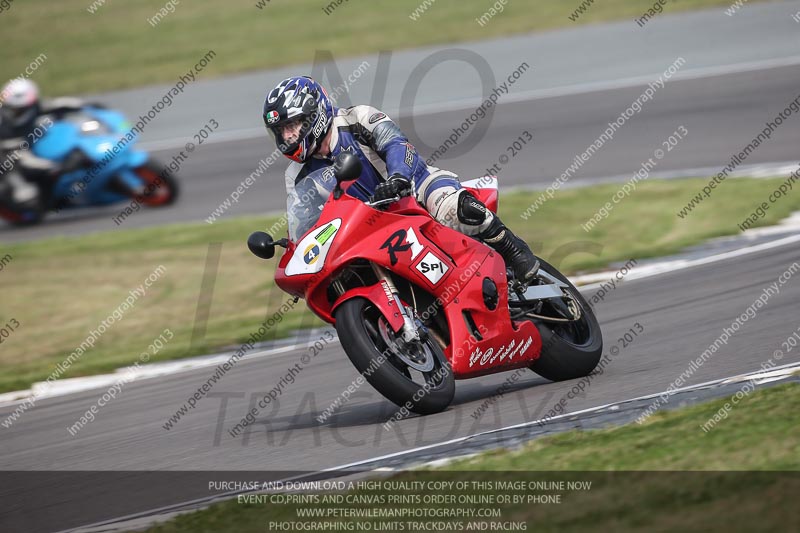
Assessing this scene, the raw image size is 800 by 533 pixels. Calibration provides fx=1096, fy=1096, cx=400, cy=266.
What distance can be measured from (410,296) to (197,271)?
6.75 m

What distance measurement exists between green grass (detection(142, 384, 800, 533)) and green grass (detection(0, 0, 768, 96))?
16.7m

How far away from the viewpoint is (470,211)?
21.8ft

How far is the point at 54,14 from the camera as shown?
30.0 m

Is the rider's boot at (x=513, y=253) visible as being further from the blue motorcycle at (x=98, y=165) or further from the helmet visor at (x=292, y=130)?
the blue motorcycle at (x=98, y=165)

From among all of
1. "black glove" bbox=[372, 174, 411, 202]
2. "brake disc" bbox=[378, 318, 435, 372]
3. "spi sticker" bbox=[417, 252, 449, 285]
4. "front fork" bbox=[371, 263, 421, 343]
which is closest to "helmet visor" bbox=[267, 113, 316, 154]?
"black glove" bbox=[372, 174, 411, 202]

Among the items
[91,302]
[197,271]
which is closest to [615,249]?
[197,271]

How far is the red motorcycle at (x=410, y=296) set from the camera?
6020 millimetres

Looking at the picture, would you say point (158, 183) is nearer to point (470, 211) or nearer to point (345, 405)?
point (345, 405)

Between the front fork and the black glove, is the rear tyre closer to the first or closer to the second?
the front fork

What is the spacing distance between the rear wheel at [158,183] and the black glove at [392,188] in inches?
439

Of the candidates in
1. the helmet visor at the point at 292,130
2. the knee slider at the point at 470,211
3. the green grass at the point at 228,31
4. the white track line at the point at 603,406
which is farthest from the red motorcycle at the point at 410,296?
the green grass at the point at 228,31

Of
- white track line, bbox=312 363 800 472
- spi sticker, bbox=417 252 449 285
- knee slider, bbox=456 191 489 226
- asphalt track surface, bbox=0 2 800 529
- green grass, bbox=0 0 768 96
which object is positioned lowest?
green grass, bbox=0 0 768 96

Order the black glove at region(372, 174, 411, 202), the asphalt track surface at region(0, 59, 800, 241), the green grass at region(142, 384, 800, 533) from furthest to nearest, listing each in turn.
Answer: the asphalt track surface at region(0, 59, 800, 241)
the black glove at region(372, 174, 411, 202)
the green grass at region(142, 384, 800, 533)

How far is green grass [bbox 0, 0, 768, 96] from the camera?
22719 millimetres
